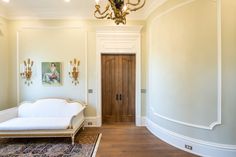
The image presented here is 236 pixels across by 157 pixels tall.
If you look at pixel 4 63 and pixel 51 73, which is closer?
pixel 4 63

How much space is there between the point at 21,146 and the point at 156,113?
344 cm

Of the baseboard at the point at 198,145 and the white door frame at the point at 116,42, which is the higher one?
the white door frame at the point at 116,42

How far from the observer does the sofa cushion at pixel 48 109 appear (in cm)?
546

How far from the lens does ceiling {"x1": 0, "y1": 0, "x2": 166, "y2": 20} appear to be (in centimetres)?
538

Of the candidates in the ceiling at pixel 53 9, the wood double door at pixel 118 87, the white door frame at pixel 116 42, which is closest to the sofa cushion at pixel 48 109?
the white door frame at pixel 116 42

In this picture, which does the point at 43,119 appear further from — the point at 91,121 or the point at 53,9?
the point at 53,9

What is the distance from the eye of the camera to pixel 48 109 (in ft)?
18.1

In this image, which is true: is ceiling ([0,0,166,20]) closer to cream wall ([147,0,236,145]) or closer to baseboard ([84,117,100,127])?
cream wall ([147,0,236,145])

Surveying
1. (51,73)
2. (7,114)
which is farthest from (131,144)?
(7,114)

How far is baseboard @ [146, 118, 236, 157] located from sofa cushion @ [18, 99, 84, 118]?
253 cm

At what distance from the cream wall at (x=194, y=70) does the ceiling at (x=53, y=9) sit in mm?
1058

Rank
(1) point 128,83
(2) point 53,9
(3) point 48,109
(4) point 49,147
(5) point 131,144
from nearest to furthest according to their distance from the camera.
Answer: (4) point 49,147 → (5) point 131,144 → (3) point 48,109 → (2) point 53,9 → (1) point 128,83

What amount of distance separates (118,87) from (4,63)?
12.2 feet

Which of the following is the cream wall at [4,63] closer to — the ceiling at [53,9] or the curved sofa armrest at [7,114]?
the ceiling at [53,9]
